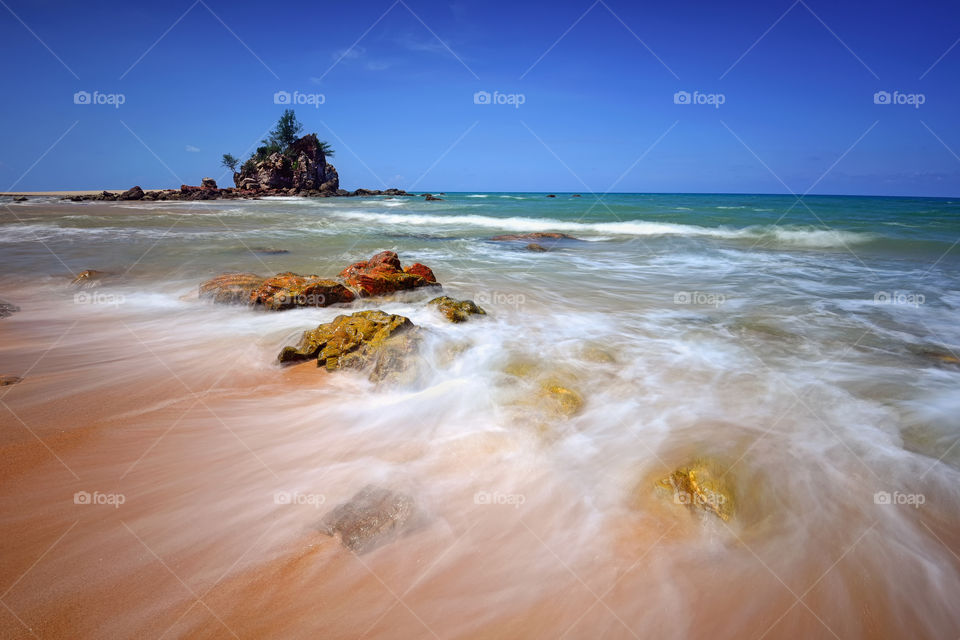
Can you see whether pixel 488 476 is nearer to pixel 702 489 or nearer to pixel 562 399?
pixel 562 399

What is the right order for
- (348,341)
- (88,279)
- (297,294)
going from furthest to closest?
(88,279)
(297,294)
(348,341)

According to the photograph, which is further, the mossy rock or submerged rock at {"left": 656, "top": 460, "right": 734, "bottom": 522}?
the mossy rock

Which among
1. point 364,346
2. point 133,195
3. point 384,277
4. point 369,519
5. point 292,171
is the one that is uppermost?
point 292,171

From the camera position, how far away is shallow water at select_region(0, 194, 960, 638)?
6.77ft

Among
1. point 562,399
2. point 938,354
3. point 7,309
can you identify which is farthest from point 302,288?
point 938,354

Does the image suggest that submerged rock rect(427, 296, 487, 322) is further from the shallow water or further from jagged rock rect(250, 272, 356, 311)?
jagged rock rect(250, 272, 356, 311)

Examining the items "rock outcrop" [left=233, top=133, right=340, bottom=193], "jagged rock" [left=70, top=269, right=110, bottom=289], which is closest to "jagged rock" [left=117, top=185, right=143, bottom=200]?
"rock outcrop" [left=233, top=133, right=340, bottom=193]

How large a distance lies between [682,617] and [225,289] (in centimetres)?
712

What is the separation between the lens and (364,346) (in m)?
4.50

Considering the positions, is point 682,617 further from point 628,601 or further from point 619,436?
point 619,436

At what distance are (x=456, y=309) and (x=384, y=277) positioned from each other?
1970 millimetres

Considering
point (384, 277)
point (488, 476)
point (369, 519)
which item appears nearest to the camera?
point (369, 519)

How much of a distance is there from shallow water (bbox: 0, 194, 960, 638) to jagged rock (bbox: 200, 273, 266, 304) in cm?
32

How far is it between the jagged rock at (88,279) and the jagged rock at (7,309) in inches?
59.4
